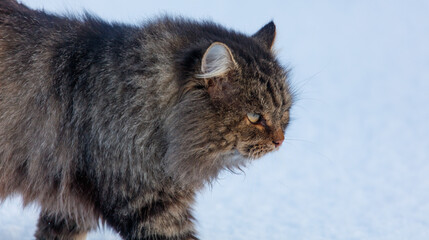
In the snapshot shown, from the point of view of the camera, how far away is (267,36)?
316 cm

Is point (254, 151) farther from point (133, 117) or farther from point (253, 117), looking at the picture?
point (133, 117)

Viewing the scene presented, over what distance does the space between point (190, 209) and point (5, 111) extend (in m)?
1.08

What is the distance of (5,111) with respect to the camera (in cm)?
276

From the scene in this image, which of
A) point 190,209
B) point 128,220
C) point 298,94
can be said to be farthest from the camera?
point 298,94

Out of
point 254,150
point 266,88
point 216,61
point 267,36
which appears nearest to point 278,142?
point 254,150

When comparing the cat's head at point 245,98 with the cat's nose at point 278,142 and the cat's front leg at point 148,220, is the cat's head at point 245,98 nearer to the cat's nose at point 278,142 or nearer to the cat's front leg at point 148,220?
the cat's nose at point 278,142

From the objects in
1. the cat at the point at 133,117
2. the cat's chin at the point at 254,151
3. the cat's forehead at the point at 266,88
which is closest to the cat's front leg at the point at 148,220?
the cat at the point at 133,117

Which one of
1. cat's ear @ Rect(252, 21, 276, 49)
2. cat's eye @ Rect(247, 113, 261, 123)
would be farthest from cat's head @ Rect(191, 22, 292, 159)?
cat's ear @ Rect(252, 21, 276, 49)

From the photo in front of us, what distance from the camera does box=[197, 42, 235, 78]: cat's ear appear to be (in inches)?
101

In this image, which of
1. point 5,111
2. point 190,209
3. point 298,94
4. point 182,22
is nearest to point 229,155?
point 190,209

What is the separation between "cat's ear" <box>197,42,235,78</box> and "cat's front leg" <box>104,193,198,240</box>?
2.23 ft

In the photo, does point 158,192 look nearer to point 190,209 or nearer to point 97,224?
point 190,209

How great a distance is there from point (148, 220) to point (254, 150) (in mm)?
633

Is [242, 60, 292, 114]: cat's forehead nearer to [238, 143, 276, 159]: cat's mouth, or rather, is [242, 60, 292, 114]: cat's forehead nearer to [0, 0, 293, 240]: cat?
[0, 0, 293, 240]: cat
